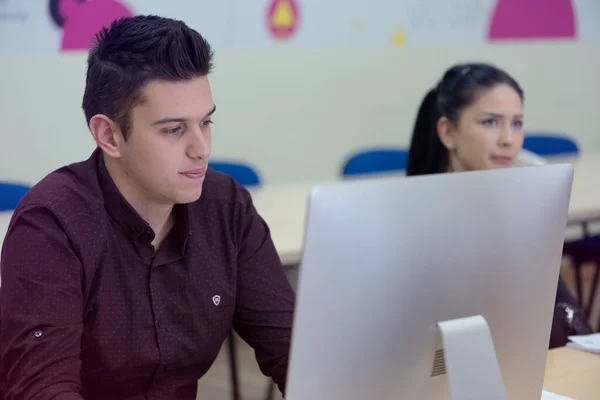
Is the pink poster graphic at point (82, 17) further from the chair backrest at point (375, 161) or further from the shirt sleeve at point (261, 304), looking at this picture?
the shirt sleeve at point (261, 304)

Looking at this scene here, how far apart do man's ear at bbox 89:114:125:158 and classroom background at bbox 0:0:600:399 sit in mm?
1628

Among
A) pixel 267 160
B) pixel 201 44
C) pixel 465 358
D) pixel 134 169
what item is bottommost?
pixel 267 160

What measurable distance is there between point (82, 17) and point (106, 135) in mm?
1903

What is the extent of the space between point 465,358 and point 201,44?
0.73 m

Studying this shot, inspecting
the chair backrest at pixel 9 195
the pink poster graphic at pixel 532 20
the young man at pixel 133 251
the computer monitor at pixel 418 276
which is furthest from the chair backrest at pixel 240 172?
the computer monitor at pixel 418 276

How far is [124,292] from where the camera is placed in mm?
1304

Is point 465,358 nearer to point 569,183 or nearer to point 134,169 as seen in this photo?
point 569,183

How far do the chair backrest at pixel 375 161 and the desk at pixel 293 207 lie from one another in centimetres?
20

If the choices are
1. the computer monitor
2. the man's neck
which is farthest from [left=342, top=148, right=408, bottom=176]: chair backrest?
the computer monitor

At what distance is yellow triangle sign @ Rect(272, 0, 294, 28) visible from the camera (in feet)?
11.2

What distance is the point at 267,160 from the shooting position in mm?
3553

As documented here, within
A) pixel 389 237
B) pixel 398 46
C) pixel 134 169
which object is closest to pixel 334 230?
pixel 389 237

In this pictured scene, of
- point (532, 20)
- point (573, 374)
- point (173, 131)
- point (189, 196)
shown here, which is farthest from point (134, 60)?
point (532, 20)

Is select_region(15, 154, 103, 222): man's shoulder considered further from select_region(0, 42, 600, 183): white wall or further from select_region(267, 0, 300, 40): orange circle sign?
select_region(267, 0, 300, 40): orange circle sign
